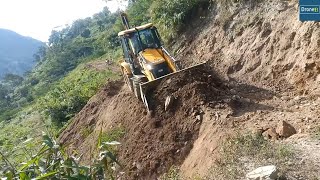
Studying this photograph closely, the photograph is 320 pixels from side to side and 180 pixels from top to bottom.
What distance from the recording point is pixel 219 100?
26.1ft

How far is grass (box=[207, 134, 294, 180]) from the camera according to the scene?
519 centimetres

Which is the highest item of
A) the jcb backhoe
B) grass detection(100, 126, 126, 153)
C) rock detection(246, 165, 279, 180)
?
the jcb backhoe

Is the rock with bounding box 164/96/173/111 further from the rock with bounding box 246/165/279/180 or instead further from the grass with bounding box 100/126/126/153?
the rock with bounding box 246/165/279/180

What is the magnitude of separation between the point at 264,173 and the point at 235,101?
3235 millimetres

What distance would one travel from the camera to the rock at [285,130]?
5.99 m

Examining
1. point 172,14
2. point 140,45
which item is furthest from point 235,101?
point 172,14

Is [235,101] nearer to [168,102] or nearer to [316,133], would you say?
[168,102]

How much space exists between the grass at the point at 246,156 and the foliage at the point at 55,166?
291cm

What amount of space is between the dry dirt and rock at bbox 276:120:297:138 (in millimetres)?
135

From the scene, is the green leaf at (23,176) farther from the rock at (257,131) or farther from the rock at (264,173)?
the rock at (257,131)

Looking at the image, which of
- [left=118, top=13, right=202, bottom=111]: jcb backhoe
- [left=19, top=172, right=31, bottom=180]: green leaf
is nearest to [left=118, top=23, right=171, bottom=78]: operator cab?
[left=118, top=13, right=202, bottom=111]: jcb backhoe

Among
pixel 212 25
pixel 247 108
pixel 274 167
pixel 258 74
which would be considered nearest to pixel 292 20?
pixel 258 74

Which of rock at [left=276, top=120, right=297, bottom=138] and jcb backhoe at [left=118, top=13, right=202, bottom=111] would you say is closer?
rock at [left=276, top=120, right=297, bottom=138]

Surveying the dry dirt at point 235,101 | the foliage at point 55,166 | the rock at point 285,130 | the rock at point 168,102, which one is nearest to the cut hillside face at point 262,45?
the dry dirt at point 235,101
